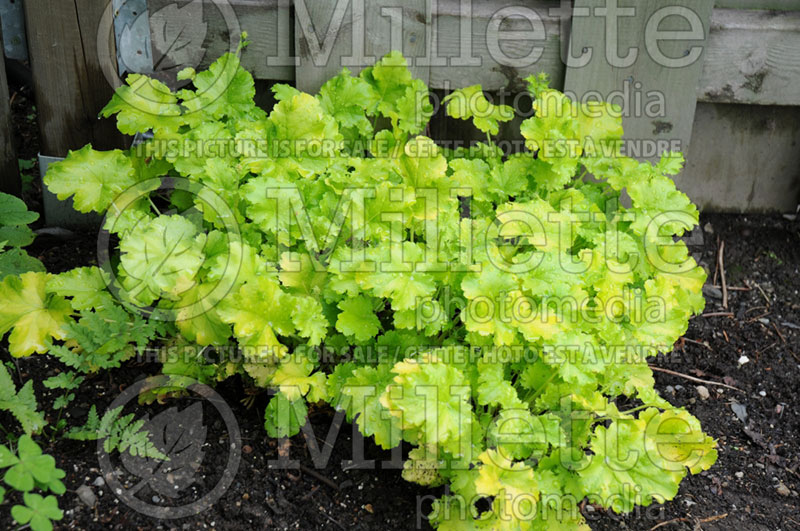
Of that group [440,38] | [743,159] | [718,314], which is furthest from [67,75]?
[743,159]

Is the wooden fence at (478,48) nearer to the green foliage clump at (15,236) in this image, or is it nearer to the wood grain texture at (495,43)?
the wood grain texture at (495,43)

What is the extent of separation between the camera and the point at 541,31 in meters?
2.99

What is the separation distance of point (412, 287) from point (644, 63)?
5.14 feet

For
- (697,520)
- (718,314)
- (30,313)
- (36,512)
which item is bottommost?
(697,520)

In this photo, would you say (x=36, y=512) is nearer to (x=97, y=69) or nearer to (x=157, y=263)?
(x=157, y=263)

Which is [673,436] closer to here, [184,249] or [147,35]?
[184,249]

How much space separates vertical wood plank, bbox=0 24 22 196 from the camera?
272 cm

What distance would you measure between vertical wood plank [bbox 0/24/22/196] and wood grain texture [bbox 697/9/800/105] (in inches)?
105

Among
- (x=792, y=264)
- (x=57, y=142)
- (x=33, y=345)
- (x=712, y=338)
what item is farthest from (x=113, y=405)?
(x=792, y=264)

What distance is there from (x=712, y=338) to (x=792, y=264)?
65 centimetres

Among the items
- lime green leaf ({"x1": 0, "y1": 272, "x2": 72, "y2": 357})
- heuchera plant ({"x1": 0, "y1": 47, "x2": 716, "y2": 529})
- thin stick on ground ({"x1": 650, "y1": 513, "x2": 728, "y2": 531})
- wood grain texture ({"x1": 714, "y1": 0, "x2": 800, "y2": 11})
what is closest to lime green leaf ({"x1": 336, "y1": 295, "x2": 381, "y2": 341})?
heuchera plant ({"x1": 0, "y1": 47, "x2": 716, "y2": 529})

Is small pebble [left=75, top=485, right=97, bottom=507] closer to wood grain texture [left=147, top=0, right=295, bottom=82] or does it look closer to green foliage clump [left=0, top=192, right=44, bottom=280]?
green foliage clump [left=0, top=192, right=44, bottom=280]

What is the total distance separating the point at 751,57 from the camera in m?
3.08

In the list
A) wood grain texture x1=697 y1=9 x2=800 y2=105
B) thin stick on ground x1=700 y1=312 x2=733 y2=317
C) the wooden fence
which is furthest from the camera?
thin stick on ground x1=700 y1=312 x2=733 y2=317
